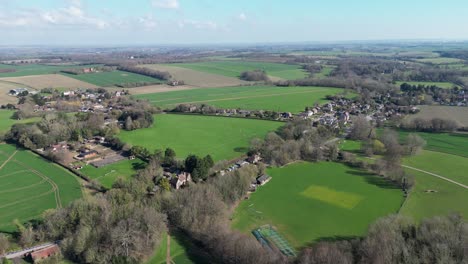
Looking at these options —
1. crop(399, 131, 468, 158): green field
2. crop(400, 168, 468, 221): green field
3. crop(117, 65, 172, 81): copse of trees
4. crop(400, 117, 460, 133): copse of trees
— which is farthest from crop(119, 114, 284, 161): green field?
crop(117, 65, 172, 81): copse of trees

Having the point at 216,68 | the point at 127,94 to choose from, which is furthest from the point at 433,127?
the point at 216,68

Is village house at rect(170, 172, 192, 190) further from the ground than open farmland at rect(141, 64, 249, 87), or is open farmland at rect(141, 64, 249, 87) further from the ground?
open farmland at rect(141, 64, 249, 87)

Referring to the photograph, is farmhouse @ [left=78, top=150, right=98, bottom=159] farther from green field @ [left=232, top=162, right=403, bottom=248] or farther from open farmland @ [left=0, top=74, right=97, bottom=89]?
open farmland @ [left=0, top=74, right=97, bottom=89]

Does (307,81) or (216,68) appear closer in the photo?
(307,81)

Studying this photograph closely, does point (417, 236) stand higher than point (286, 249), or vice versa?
point (417, 236)

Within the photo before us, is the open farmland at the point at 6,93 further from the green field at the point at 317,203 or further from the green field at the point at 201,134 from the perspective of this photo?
the green field at the point at 317,203

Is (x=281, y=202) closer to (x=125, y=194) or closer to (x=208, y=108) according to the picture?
(x=125, y=194)
